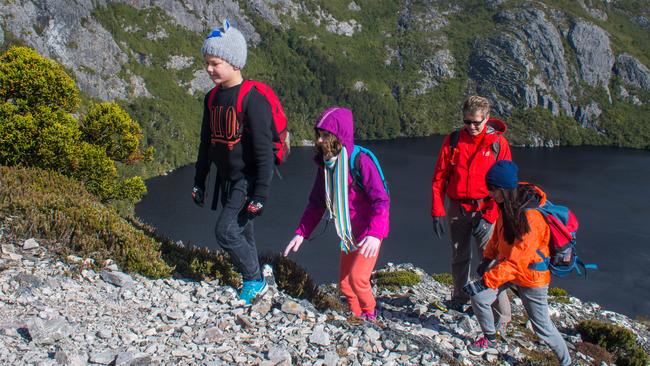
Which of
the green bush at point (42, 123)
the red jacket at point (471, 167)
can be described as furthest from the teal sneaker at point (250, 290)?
the green bush at point (42, 123)

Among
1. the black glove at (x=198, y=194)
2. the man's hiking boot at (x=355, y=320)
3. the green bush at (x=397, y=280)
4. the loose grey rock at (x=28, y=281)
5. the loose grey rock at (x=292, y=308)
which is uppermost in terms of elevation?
the black glove at (x=198, y=194)

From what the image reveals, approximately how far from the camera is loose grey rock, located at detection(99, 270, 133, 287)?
675 cm

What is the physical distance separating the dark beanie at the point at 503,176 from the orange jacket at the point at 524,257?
0.29 metres

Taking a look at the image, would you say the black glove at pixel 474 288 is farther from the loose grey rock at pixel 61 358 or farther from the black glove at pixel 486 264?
the loose grey rock at pixel 61 358

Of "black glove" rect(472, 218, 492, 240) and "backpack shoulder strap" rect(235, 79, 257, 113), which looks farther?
"black glove" rect(472, 218, 492, 240)

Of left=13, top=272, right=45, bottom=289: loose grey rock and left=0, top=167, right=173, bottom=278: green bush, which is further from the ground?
left=0, top=167, right=173, bottom=278: green bush

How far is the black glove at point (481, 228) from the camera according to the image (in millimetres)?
7344

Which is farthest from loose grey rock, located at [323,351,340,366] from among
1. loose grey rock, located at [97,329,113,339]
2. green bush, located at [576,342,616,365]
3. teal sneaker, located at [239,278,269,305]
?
green bush, located at [576,342,616,365]

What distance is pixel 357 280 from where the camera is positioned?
6422mm

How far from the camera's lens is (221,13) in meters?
181

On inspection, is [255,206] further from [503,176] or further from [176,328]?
[503,176]

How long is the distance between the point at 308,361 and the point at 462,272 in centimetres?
337

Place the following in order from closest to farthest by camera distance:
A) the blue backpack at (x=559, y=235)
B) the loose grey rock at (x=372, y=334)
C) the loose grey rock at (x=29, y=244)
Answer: the blue backpack at (x=559, y=235)
the loose grey rock at (x=372, y=334)
the loose grey rock at (x=29, y=244)

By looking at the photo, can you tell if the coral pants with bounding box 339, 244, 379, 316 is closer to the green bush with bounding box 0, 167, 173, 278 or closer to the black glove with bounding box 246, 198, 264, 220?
the black glove with bounding box 246, 198, 264, 220
